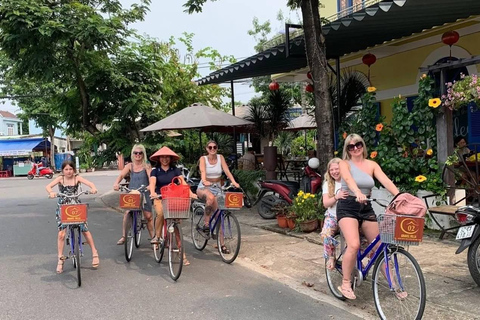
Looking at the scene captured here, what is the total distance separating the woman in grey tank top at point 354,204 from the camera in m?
4.24

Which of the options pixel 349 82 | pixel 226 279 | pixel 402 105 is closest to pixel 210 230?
pixel 226 279

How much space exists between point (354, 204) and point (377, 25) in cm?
537

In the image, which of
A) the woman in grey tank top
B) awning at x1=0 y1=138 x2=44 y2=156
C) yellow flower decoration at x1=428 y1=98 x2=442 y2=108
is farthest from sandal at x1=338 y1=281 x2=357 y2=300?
awning at x1=0 y1=138 x2=44 y2=156

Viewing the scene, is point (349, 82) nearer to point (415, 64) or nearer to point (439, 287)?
point (415, 64)

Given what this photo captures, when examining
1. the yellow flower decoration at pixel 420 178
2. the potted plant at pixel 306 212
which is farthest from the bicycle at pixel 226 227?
the yellow flower decoration at pixel 420 178

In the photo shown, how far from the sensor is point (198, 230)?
7.17m

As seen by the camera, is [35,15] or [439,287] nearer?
[439,287]

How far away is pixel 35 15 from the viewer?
36.4 ft

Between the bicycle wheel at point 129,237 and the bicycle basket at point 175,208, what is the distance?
139 cm

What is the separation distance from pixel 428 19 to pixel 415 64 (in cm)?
297

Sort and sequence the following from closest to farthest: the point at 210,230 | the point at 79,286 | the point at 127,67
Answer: the point at 79,286
the point at 210,230
the point at 127,67

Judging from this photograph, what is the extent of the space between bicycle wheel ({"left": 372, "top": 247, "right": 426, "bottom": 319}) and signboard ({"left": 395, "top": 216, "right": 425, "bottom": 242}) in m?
0.23

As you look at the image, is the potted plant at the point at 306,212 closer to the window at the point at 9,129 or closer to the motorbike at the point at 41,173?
the motorbike at the point at 41,173

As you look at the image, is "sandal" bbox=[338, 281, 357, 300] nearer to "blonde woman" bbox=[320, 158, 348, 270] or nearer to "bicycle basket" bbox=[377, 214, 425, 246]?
"blonde woman" bbox=[320, 158, 348, 270]
